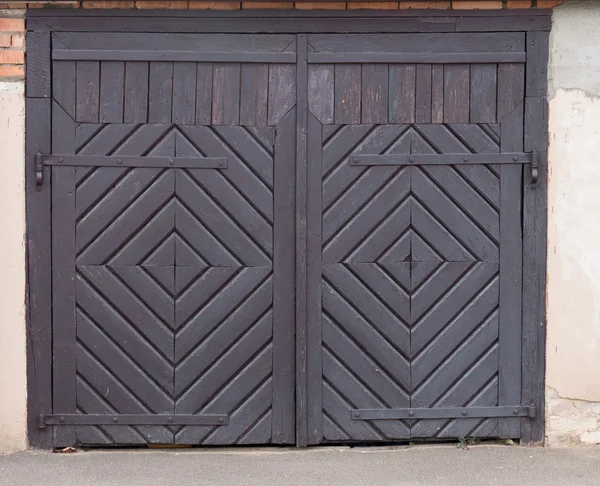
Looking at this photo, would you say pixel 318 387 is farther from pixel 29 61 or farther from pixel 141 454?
pixel 29 61

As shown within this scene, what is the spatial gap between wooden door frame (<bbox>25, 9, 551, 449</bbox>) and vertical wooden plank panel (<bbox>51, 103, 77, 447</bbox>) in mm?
39

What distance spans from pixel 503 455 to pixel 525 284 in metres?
0.97

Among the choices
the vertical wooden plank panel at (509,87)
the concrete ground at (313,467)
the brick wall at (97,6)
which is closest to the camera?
the concrete ground at (313,467)

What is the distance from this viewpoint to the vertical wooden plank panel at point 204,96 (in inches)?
214

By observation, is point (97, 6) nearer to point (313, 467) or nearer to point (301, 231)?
point (301, 231)

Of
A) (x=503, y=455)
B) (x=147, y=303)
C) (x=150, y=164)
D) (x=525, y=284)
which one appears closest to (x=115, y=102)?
(x=150, y=164)

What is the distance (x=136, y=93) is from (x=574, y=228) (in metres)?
2.59

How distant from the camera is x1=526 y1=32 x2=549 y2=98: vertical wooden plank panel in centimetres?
544

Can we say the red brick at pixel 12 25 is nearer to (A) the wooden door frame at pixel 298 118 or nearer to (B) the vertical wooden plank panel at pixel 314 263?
(A) the wooden door frame at pixel 298 118

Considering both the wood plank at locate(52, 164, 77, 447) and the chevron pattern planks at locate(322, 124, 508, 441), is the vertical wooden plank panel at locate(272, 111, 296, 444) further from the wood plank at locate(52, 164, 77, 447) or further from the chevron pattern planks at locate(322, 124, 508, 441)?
the wood plank at locate(52, 164, 77, 447)

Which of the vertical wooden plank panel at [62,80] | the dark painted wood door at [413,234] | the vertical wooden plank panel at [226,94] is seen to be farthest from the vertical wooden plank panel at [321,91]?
→ the vertical wooden plank panel at [62,80]

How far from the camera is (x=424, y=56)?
5441mm

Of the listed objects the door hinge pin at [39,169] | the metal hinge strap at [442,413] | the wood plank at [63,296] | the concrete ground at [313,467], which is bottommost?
the concrete ground at [313,467]

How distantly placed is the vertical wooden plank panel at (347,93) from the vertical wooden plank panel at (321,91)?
1.3 inches
